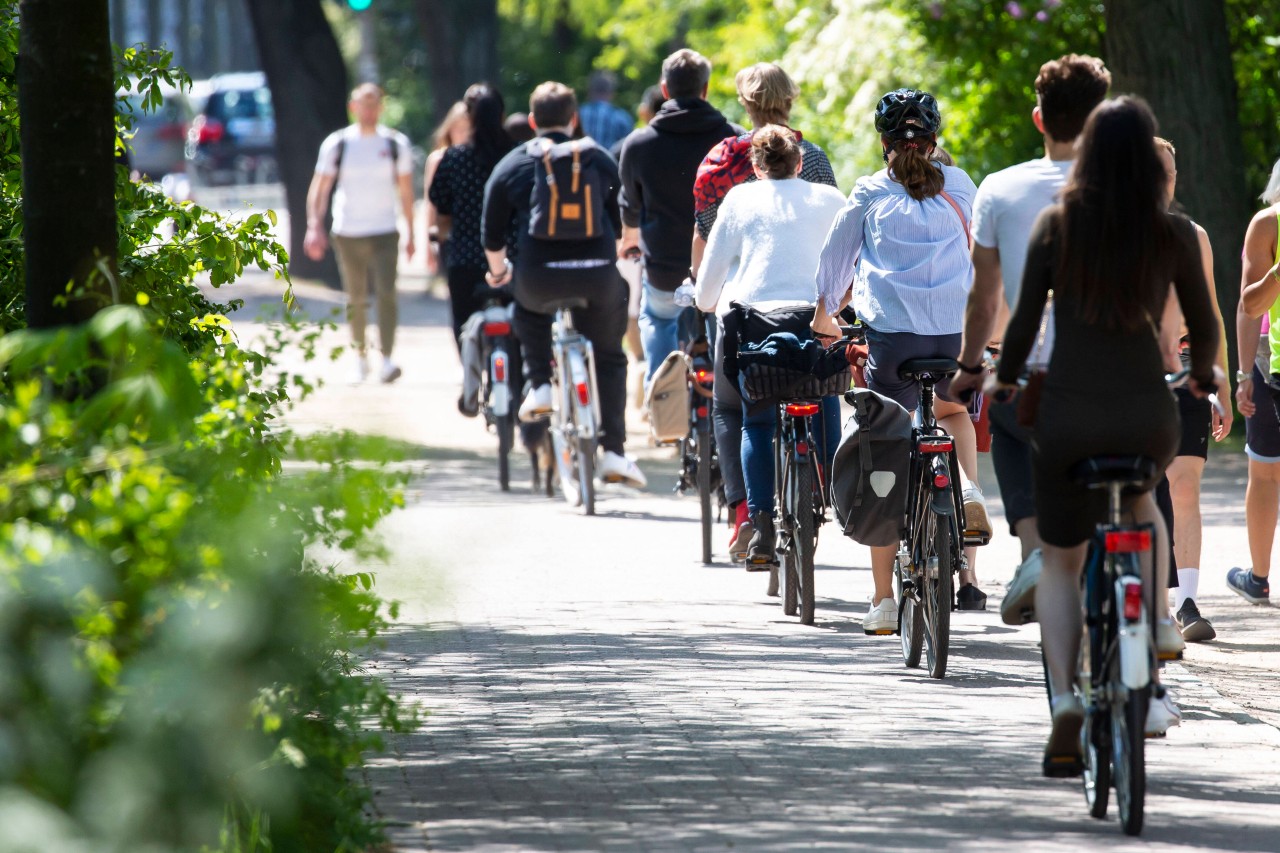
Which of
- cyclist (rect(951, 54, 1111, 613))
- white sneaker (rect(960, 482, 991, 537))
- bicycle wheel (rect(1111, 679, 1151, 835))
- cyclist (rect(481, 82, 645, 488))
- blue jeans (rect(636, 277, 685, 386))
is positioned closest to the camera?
bicycle wheel (rect(1111, 679, 1151, 835))

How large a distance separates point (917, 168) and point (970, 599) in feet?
6.56

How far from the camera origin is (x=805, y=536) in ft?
27.6

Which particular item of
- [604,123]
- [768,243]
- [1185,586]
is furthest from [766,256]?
[604,123]

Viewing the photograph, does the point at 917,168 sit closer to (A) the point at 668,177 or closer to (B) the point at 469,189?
(A) the point at 668,177

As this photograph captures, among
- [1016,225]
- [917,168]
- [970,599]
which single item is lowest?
[970,599]

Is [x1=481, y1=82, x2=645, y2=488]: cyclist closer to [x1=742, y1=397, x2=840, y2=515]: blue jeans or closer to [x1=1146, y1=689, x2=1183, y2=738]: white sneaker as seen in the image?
[x1=742, y1=397, x2=840, y2=515]: blue jeans

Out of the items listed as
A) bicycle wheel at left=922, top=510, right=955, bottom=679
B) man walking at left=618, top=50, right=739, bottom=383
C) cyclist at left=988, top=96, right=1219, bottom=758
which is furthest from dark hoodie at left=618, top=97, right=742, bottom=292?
cyclist at left=988, top=96, right=1219, bottom=758

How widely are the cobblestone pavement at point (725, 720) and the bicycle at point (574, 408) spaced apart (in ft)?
5.15

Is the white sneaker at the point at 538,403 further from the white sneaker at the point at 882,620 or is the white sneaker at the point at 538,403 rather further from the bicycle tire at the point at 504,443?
the white sneaker at the point at 882,620

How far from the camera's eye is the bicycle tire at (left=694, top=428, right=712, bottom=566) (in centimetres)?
1006

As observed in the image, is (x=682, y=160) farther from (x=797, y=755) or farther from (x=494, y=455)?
(x=797, y=755)

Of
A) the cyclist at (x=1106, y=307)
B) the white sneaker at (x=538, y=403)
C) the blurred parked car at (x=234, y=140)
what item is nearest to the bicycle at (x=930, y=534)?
the cyclist at (x=1106, y=307)

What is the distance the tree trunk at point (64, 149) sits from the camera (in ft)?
17.0

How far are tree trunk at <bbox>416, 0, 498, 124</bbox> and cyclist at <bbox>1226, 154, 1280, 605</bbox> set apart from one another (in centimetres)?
2507
